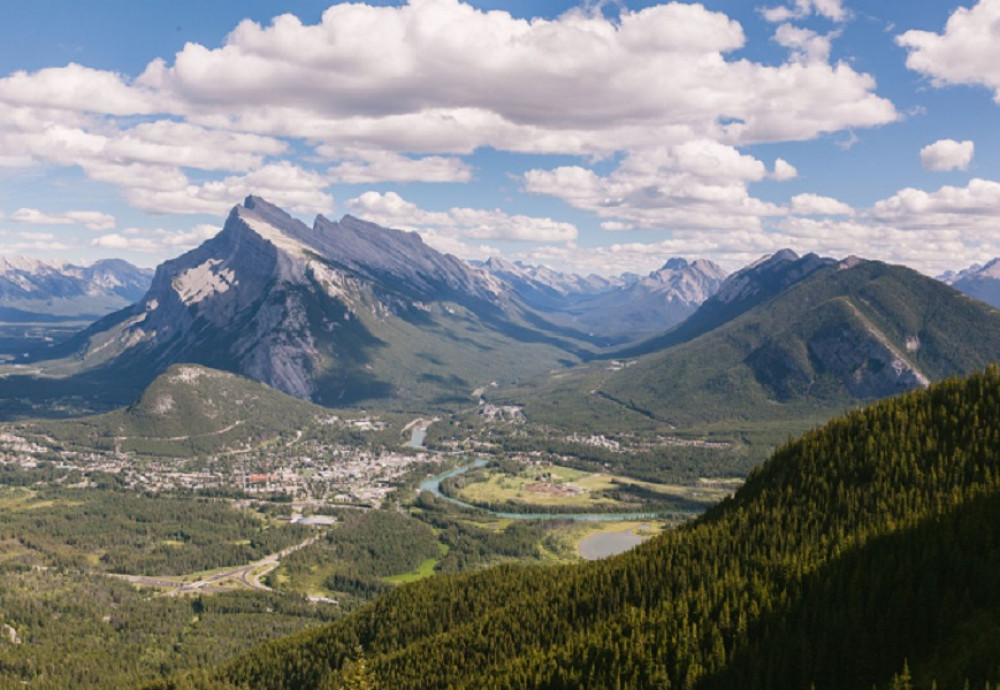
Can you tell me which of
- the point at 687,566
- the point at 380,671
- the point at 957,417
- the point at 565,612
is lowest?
the point at 380,671

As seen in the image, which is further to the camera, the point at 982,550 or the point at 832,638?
the point at 982,550

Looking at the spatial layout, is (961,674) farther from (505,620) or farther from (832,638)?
(505,620)

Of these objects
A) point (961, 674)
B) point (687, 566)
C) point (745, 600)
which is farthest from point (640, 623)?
point (961, 674)

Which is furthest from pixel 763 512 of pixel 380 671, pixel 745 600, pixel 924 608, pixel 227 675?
pixel 227 675

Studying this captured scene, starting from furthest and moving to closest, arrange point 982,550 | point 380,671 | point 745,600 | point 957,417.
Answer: point 957,417 → point 380,671 → point 745,600 → point 982,550

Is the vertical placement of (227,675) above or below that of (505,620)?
below

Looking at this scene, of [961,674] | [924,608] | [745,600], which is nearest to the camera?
[961,674]
